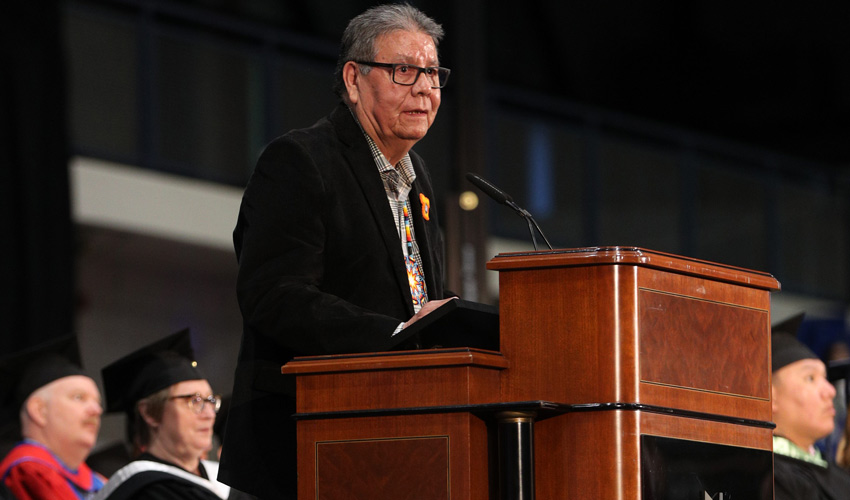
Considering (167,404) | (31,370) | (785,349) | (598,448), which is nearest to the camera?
(598,448)

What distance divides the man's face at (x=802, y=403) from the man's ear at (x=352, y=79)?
3046mm

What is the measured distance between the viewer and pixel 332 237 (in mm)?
2486

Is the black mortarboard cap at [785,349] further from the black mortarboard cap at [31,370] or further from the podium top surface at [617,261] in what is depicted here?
the podium top surface at [617,261]

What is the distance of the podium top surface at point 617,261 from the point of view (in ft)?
6.85

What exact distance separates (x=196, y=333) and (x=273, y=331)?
7.90m

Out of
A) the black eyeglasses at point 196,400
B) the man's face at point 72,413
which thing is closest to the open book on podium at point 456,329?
the black eyeglasses at point 196,400

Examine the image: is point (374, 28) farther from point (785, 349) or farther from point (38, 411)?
point (38, 411)

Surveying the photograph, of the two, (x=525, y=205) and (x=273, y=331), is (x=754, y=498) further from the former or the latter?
(x=525, y=205)

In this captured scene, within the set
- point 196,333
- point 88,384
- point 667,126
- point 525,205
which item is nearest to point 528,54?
point 667,126

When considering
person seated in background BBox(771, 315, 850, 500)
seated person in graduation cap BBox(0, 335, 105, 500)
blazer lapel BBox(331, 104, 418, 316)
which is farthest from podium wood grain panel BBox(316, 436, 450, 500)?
seated person in graduation cap BBox(0, 335, 105, 500)

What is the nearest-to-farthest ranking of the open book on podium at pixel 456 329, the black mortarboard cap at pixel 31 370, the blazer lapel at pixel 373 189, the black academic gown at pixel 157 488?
the open book on podium at pixel 456 329 < the blazer lapel at pixel 373 189 < the black academic gown at pixel 157 488 < the black mortarboard cap at pixel 31 370

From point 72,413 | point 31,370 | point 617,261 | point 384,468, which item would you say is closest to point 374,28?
point 617,261

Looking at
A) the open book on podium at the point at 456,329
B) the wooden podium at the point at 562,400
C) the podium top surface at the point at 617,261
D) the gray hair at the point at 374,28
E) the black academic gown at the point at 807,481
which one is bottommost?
the black academic gown at the point at 807,481

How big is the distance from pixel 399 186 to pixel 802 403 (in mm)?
2994
